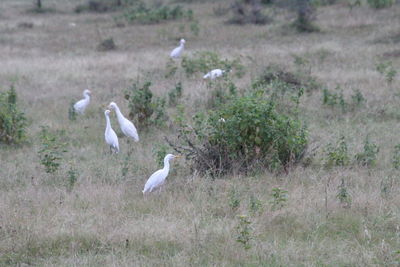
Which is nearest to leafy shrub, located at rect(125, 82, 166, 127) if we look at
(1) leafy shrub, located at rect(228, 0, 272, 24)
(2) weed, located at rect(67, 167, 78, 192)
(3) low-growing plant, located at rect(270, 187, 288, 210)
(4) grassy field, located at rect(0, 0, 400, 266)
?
(4) grassy field, located at rect(0, 0, 400, 266)

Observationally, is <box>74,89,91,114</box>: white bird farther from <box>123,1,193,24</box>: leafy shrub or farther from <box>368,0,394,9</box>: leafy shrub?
<box>368,0,394,9</box>: leafy shrub

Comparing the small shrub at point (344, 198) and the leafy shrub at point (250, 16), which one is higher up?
the small shrub at point (344, 198)

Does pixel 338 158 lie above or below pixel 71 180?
below

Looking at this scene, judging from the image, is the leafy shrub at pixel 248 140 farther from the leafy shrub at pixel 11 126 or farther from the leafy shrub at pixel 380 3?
the leafy shrub at pixel 380 3

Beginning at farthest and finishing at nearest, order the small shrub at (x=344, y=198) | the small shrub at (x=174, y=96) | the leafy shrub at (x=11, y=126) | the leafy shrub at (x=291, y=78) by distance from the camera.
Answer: the leafy shrub at (x=291, y=78), the small shrub at (x=174, y=96), the leafy shrub at (x=11, y=126), the small shrub at (x=344, y=198)

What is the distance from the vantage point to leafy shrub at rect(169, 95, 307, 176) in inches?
298

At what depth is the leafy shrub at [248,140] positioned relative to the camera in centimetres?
758

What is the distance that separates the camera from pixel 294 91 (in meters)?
12.5

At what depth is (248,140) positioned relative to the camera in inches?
302

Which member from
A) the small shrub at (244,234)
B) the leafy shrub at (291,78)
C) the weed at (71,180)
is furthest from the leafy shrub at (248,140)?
Result: the leafy shrub at (291,78)

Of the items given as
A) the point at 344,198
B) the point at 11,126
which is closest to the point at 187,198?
the point at 344,198

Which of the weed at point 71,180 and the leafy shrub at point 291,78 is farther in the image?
the leafy shrub at point 291,78

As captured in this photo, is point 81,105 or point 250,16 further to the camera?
point 250,16

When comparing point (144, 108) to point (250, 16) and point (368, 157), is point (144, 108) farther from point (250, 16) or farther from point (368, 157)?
point (250, 16)
